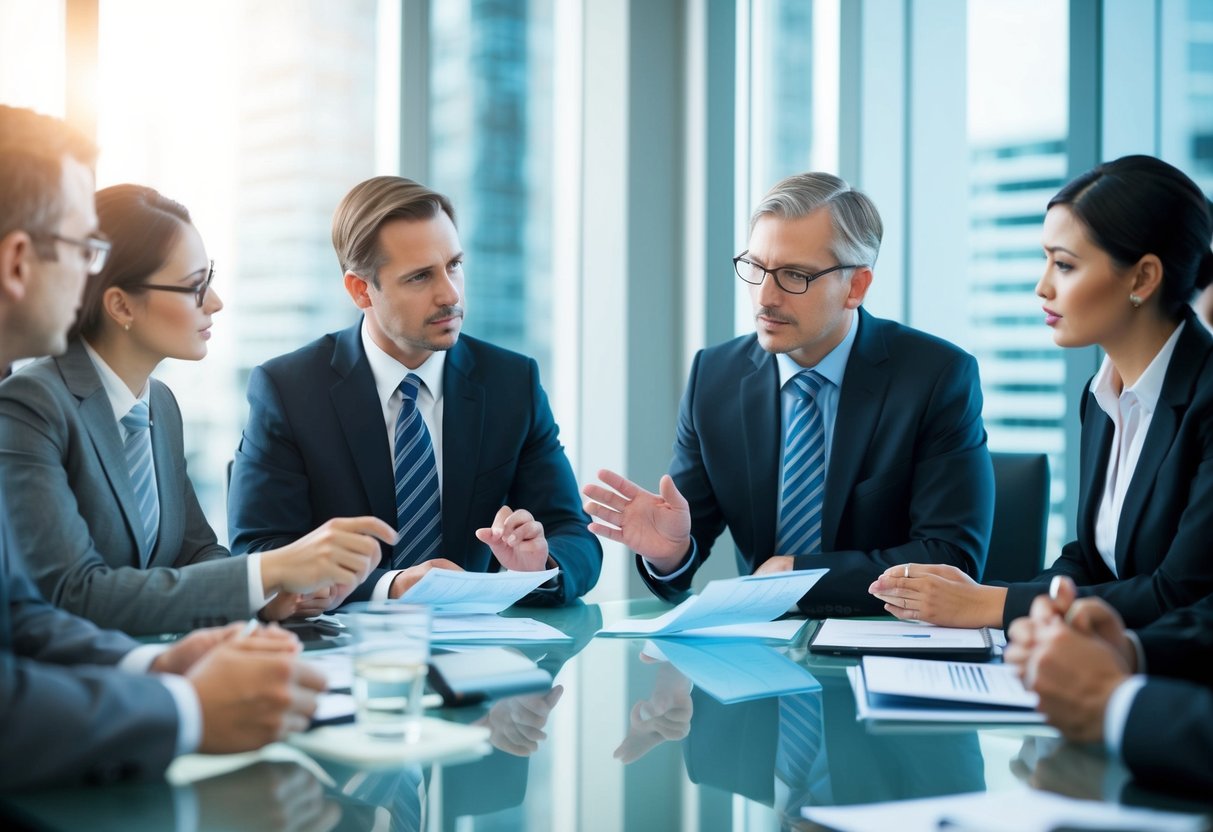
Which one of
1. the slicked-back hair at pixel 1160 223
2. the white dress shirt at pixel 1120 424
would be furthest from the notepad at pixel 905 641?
the slicked-back hair at pixel 1160 223

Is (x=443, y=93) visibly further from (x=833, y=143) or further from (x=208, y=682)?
(x=208, y=682)

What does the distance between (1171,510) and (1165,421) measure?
0.52 feet

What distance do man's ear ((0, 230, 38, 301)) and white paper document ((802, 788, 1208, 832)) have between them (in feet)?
3.92

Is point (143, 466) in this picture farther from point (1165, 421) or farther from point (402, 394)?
point (1165, 421)

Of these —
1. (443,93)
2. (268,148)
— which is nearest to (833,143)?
(443,93)

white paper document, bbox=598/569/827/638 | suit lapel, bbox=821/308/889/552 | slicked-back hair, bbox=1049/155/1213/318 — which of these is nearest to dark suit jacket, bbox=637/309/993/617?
suit lapel, bbox=821/308/889/552

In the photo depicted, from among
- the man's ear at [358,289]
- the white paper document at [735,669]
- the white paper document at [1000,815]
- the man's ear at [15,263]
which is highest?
the man's ear at [358,289]

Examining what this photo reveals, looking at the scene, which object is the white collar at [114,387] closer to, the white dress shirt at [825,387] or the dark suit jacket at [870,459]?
the dark suit jacket at [870,459]

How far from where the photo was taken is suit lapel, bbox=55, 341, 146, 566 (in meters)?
2.07

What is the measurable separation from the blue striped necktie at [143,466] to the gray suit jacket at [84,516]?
0.07 m

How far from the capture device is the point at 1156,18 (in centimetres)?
367

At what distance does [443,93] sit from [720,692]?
11.6ft

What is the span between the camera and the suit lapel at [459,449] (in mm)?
2725

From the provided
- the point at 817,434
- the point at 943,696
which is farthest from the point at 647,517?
the point at 943,696
